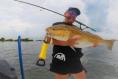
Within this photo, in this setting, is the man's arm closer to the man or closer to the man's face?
the man

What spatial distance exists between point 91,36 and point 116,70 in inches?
473

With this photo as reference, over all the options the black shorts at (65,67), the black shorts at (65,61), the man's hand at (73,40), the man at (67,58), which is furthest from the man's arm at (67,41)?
the black shorts at (65,67)

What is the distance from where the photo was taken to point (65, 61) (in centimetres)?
826

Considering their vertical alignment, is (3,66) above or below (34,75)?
above

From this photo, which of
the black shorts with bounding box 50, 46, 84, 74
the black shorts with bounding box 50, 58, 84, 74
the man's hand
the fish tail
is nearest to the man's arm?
the man's hand

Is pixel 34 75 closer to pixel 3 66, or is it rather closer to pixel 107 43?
pixel 3 66

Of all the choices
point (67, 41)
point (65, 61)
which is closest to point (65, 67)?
point (65, 61)

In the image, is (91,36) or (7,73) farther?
(7,73)

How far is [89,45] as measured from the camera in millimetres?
7797

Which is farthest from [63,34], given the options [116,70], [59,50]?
[116,70]

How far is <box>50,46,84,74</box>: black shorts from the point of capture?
8.16 metres

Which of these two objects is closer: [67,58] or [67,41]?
[67,41]

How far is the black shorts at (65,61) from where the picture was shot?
8.16 m

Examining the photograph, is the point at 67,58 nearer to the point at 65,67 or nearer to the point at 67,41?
the point at 65,67
